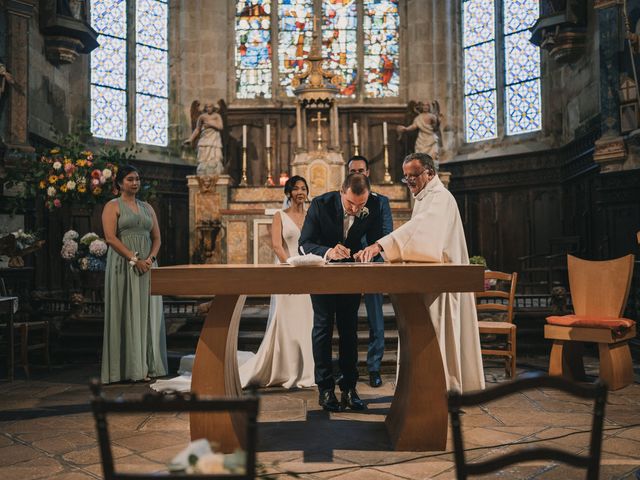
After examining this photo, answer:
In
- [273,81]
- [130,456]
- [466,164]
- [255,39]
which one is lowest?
[130,456]

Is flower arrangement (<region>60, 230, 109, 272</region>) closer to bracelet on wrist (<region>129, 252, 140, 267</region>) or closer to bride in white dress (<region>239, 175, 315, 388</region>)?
bracelet on wrist (<region>129, 252, 140, 267</region>)

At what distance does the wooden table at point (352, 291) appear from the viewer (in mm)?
3539

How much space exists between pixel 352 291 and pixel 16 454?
202 cm

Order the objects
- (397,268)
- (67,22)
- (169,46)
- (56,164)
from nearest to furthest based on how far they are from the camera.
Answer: (397,268) < (56,164) < (67,22) < (169,46)

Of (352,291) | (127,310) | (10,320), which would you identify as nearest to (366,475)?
(352,291)

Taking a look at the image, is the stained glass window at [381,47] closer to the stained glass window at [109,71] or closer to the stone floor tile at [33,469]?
the stained glass window at [109,71]

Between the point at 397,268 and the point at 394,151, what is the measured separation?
10.4m

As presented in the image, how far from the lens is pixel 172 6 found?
14.0m

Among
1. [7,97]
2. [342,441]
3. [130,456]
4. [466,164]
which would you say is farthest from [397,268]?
[466,164]

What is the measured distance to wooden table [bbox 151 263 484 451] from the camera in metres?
3.54

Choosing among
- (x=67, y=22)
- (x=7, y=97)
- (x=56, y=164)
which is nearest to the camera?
(x=56, y=164)

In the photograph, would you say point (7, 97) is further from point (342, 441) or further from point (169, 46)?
point (342, 441)

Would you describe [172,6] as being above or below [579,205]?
above

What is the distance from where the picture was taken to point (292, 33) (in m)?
14.3
